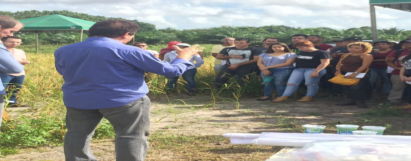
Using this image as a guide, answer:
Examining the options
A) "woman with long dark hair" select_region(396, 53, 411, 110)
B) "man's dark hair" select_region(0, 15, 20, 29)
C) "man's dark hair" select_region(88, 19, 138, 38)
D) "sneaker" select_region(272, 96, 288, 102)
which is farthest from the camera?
"sneaker" select_region(272, 96, 288, 102)

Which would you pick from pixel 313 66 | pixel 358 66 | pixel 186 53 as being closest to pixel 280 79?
pixel 313 66

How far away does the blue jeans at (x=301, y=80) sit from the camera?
9.78m

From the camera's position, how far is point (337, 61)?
9.92 metres

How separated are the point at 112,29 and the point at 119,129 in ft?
2.52

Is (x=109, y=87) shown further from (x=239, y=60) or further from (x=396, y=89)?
(x=239, y=60)

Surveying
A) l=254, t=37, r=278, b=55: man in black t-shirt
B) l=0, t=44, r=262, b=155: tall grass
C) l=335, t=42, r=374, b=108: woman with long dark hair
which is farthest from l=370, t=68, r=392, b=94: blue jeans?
l=0, t=44, r=262, b=155: tall grass

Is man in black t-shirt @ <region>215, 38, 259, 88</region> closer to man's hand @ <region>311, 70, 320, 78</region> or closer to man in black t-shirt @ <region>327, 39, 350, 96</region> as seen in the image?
man's hand @ <region>311, 70, 320, 78</region>

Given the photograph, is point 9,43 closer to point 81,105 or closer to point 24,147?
point 24,147

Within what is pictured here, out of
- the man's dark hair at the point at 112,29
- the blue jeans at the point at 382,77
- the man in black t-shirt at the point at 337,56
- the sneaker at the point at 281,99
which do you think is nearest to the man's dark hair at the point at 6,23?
the man's dark hair at the point at 112,29

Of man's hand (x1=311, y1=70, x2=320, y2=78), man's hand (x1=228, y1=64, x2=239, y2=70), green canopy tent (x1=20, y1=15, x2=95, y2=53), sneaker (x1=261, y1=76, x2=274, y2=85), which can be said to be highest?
green canopy tent (x1=20, y1=15, x2=95, y2=53)

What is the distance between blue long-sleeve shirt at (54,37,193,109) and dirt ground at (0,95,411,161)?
1559 mm

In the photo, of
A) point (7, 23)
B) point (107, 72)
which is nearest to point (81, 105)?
point (107, 72)

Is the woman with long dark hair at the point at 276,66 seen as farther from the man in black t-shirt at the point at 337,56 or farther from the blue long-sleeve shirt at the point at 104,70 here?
the blue long-sleeve shirt at the point at 104,70

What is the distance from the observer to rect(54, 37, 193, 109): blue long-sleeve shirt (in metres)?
3.77
